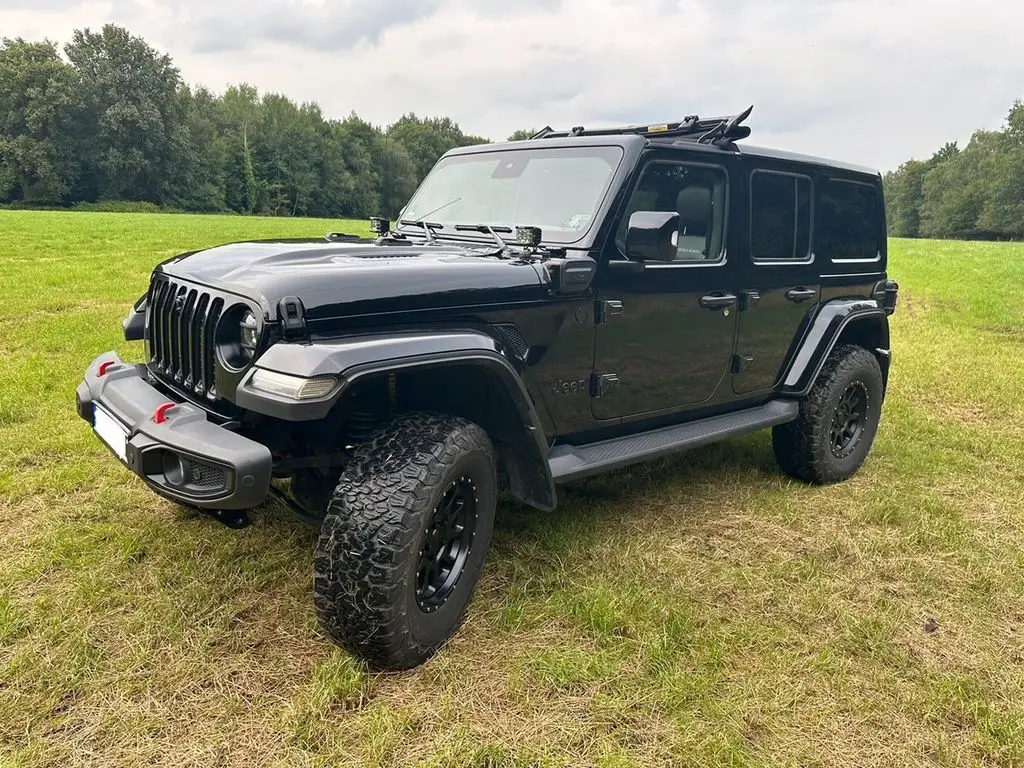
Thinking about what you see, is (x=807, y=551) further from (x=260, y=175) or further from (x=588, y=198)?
(x=260, y=175)

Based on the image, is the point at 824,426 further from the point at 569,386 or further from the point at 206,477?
the point at 206,477

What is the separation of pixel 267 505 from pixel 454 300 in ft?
6.00

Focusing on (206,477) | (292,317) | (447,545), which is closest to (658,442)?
(447,545)

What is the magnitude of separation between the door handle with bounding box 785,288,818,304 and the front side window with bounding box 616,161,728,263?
68cm

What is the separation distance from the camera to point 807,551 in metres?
3.85

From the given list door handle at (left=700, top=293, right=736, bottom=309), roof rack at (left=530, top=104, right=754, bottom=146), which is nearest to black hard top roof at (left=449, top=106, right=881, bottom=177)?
roof rack at (left=530, top=104, right=754, bottom=146)

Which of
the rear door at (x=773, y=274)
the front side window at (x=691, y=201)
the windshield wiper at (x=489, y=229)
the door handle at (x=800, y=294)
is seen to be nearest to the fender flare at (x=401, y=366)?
the windshield wiper at (x=489, y=229)

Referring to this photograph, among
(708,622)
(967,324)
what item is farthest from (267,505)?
(967,324)

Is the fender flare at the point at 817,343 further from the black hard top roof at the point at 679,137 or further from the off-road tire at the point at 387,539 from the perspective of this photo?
the off-road tire at the point at 387,539

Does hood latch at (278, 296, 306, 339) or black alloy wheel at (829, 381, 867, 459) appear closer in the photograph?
hood latch at (278, 296, 306, 339)

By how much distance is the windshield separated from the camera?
3.46 metres

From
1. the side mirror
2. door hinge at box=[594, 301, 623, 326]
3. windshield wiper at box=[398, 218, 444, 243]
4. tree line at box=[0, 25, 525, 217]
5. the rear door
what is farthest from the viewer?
tree line at box=[0, 25, 525, 217]

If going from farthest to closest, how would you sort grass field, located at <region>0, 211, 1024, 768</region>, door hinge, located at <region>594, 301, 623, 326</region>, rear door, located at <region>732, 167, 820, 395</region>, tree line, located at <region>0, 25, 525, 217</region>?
tree line, located at <region>0, 25, 525, 217</region> → rear door, located at <region>732, 167, 820, 395</region> → door hinge, located at <region>594, 301, 623, 326</region> → grass field, located at <region>0, 211, 1024, 768</region>

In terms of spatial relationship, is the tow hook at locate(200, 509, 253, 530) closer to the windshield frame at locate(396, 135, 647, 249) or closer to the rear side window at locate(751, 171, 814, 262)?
the windshield frame at locate(396, 135, 647, 249)
